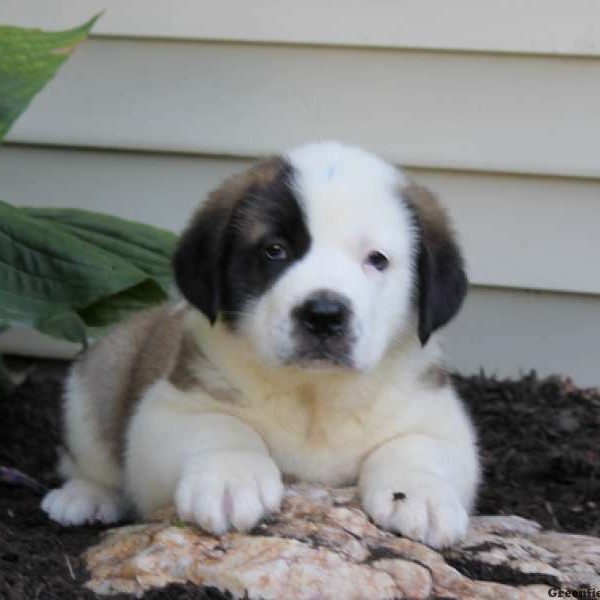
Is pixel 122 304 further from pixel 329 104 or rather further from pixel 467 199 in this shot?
pixel 467 199

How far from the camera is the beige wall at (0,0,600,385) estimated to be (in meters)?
5.48

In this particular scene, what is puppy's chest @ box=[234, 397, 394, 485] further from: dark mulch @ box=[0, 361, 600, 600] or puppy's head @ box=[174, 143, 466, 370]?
dark mulch @ box=[0, 361, 600, 600]

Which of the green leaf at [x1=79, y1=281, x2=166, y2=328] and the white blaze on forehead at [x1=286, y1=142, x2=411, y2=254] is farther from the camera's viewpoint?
the green leaf at [x1=79, y1=281, x2=166, y2=328]

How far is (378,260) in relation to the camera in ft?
12.2

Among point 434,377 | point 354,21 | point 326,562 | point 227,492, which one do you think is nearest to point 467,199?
point 354,21

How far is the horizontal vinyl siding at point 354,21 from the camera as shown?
211 inches

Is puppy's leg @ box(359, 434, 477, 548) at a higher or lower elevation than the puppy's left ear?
lower

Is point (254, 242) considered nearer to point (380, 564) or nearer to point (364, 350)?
point (364, 350)

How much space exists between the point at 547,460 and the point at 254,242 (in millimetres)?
1902

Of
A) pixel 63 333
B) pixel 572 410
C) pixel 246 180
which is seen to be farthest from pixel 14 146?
pixel 572 410

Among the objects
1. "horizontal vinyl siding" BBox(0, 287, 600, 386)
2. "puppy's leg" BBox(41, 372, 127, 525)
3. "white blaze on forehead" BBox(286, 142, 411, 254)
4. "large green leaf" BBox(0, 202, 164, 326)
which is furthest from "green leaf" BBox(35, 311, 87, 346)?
"horizontal vinyl siding" BBox(0, 287, 600, 386)

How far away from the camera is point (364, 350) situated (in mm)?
3557

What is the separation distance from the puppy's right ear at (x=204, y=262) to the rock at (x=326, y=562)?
628mm

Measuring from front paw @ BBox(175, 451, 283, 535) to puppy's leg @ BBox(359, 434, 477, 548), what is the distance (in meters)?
0.29
